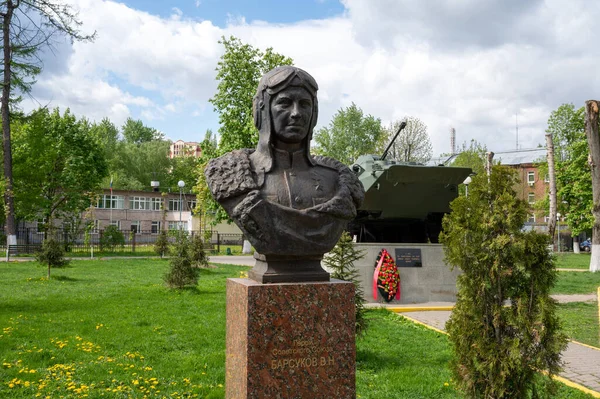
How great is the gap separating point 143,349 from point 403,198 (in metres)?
7.69

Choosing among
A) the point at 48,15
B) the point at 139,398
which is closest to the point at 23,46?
the point at 48,15

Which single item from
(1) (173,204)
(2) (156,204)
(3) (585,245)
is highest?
(1) (173,204)

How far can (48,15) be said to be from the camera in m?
20.2

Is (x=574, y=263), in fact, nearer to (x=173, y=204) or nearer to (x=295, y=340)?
(x=295, y=340)

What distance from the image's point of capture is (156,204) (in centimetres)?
5094

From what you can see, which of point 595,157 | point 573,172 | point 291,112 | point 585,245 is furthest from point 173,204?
point 291,112

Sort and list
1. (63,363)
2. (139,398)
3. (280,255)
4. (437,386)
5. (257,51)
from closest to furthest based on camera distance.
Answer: (280,255) < (139,398) < (437,386) < (63,363) < (257,51)

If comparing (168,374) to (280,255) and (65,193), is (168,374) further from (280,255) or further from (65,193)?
(65,193)

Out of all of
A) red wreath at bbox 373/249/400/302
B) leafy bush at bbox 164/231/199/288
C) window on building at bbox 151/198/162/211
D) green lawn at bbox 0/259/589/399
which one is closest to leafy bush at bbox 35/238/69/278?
green lawn at bbox 0/259/589/399

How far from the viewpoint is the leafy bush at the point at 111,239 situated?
30.4 meters

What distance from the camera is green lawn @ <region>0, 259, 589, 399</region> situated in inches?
229

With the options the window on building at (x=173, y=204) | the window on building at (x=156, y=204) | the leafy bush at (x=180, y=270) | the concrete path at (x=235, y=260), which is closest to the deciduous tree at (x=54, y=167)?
the concrete path at (x=235, y=260)

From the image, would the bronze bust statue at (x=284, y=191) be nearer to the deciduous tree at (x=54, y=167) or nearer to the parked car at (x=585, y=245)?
the deciduous tree at (x=54, y=167)

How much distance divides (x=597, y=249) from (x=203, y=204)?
19.5 metres
